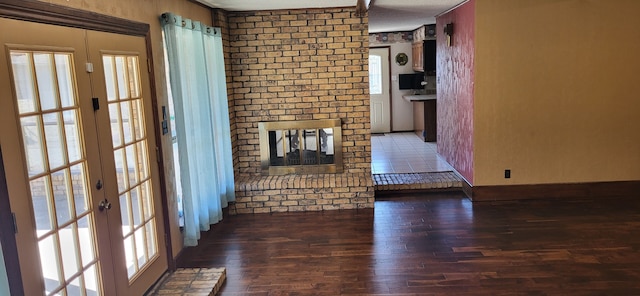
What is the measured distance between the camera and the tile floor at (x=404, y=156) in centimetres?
662

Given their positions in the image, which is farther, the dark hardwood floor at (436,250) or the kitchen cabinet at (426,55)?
the kitchen cabinet at (426,55)

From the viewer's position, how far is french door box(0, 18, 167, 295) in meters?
2.10

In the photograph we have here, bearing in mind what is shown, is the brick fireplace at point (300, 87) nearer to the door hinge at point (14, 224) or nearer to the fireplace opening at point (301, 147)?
the fireplace opening at point (301, 147)

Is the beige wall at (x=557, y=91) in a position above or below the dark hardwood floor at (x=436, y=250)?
above

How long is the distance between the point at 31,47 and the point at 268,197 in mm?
3483

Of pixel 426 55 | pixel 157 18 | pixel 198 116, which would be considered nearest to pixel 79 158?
pixel 157 18

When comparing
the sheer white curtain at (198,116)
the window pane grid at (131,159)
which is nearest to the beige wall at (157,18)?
the sheer white curtain at (198,116)

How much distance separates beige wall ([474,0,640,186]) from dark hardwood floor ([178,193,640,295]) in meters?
0.46

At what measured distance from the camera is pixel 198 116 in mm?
4074

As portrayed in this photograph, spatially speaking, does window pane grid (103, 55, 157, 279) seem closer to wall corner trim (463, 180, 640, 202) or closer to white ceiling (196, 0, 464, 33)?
white ceiling (196, 0, 464, 33)

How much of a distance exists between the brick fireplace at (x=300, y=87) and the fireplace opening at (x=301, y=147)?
0.07m

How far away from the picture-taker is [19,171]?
2.08 m

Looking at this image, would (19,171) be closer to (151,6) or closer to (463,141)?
(151,6)

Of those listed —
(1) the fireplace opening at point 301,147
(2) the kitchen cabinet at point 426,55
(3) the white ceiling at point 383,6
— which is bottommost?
(1) the fireplace opening at point 301,147
